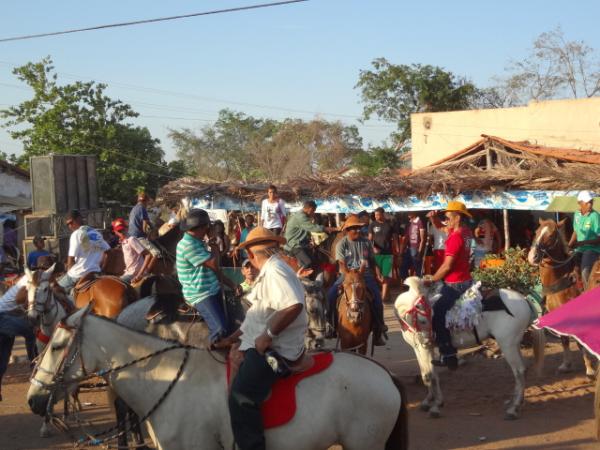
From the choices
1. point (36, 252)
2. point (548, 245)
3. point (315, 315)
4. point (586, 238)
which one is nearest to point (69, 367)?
point (315, 315)

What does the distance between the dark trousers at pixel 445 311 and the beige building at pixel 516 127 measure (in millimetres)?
20248

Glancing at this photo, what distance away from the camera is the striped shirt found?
7336 millimetres

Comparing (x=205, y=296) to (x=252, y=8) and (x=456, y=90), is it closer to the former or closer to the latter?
(x=252, y=8)

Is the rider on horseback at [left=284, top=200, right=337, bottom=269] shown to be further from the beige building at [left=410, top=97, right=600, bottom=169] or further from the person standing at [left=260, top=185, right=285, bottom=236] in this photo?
the beige building at [left=410, top=97, right=600, bottom=169]

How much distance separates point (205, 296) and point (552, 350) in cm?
712

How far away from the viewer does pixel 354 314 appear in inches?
383

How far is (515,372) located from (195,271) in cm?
419

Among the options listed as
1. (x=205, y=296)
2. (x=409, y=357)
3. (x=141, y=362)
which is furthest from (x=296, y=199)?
(x=141, y=362)

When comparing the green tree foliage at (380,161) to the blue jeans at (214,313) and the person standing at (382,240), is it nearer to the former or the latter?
the person standing at (382,240)

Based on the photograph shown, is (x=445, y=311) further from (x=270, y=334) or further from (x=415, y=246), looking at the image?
(x=415, y=246)

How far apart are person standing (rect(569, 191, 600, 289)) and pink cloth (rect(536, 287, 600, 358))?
5.38m

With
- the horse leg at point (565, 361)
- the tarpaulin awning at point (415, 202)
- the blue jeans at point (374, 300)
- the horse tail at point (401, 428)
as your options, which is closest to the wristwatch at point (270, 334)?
the horse tail at point (401, 428)

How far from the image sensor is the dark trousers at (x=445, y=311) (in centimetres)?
923

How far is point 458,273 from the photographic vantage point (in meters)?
9.34
